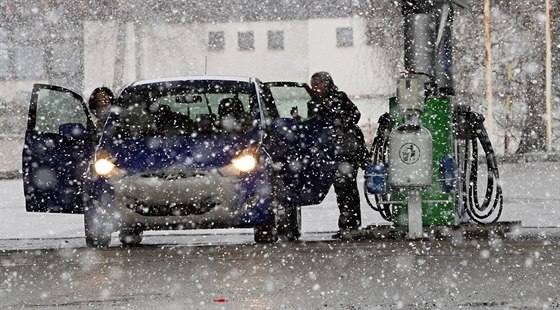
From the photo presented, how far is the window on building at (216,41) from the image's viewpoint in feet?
272

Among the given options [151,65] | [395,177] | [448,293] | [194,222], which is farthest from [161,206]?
[151,65]

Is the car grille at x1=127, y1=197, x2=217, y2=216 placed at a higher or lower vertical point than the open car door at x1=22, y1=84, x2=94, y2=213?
lower

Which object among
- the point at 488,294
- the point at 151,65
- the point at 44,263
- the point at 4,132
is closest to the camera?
the point at 488,294

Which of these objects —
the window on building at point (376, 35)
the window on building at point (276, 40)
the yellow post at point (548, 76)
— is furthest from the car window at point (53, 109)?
Result: the window on building at point (276, 40)

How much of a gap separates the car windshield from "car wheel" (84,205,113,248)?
2.70 ft

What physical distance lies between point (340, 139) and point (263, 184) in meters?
1.71

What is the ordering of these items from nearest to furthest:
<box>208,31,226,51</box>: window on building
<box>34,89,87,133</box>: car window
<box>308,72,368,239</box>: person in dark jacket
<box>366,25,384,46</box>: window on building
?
<box>34,89,87,133</box>: car window
<box>308,72,368,239</box>: person in dark jacket
<box>366,25,384,46</box>: window on building
<box>208,31,226,51</box>: window on building

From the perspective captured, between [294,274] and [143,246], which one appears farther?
[143,246]

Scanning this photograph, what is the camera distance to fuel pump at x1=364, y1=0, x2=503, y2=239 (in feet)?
41.7

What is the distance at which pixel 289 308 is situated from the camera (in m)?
8.12

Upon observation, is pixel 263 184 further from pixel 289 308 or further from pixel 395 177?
pixel 289 308

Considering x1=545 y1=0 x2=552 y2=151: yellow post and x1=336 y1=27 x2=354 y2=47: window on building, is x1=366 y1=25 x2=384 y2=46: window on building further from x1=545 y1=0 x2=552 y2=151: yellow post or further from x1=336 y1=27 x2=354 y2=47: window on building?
x1=336 y1=27 x2=354 y2=47: window on building

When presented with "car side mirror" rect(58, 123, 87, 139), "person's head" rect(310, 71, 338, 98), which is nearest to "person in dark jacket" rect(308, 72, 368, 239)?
"person's head" rect(310, 71, 338, 98)

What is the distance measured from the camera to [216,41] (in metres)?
83.4
